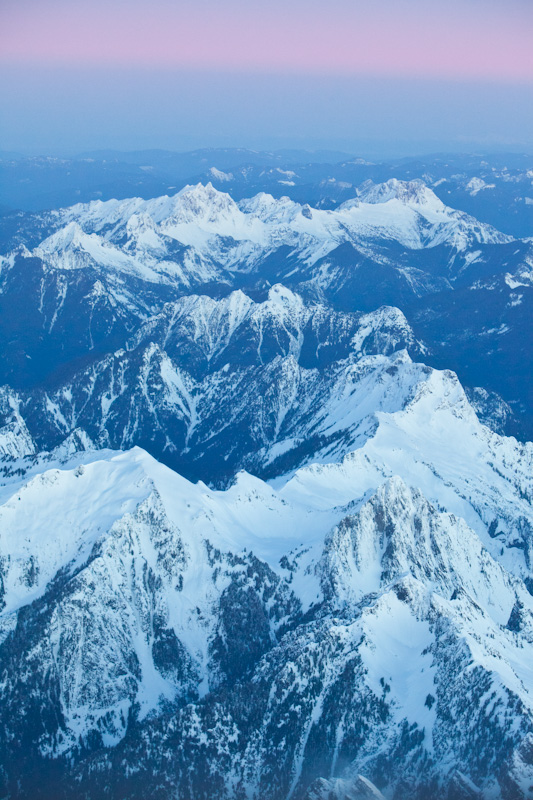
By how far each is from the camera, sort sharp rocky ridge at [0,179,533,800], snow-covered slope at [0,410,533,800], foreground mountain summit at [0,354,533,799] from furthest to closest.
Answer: snow-covered slope at [0,410,533,800] → foreground mountain summit at [0,354,533,799] → sharp rocky ridge at [0,179,533,800]

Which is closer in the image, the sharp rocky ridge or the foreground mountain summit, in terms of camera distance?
the sharp rocky ridge

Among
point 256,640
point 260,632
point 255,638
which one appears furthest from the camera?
point 260,632

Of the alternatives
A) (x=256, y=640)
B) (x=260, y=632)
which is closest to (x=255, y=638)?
(x=256, y=640)

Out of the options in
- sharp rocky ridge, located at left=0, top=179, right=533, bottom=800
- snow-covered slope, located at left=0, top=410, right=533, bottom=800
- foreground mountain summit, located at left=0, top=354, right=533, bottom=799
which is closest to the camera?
sharp rocky ridge, located at left=0, top=179, right=533, bottom=800

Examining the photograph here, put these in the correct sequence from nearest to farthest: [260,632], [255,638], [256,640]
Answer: [256,640] → [255,638] → [260,632]

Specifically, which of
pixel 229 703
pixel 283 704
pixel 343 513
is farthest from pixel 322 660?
pixel 343 513

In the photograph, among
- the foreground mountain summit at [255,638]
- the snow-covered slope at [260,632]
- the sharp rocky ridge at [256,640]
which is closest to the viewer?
the sharp rocky ridge at [256,640]

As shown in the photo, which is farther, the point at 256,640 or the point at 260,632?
the point at 260,632

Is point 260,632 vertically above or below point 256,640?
above

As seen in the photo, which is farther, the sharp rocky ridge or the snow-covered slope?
the snow-covered slope

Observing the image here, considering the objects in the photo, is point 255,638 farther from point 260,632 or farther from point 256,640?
point 260,632

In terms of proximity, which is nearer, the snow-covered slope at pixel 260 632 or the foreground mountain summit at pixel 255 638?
the foreground mountain summit at pixel 255 638

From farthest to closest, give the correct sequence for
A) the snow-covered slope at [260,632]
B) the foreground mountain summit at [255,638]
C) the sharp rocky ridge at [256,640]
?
the snow-covered slope at [260,632] < the foreground mountain summit at [255,638] < the sharp rocky ridge at [256,640]
